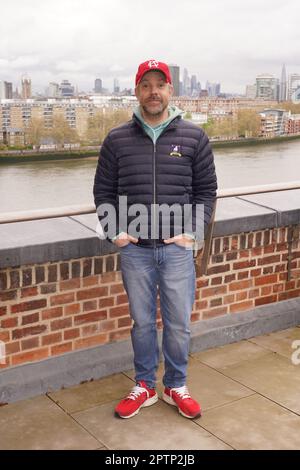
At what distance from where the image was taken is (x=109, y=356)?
279 cm

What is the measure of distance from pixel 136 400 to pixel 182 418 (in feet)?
0.68

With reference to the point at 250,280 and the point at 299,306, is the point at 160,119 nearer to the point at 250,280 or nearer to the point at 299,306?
the point at 250,280

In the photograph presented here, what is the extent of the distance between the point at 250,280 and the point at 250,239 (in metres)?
0.26

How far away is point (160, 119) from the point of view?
7.50ft

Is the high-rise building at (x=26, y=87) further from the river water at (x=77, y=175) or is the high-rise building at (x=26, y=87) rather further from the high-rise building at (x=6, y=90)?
the river water at (x=77, y=175)

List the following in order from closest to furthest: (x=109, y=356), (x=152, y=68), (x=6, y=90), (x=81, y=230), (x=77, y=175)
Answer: (x=152, y=68) < (x=81, y=230) < (x=109, y=356) < (x=77, y=175) < (x=6, y=90)

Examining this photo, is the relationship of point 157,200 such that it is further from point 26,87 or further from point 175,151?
point 26,87

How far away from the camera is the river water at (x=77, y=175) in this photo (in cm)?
4445

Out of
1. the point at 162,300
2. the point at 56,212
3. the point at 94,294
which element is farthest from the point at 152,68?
the point at 94,294

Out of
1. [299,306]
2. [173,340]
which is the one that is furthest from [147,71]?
[299,306]

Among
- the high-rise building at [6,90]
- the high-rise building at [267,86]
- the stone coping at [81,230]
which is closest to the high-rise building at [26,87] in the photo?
the high-rise building at [6,90]

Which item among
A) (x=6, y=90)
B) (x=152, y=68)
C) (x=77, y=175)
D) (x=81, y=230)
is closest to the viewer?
(x=152, y=68)

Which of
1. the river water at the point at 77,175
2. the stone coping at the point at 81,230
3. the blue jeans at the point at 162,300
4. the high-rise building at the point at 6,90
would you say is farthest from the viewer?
the high-rise building at the point at 6,90

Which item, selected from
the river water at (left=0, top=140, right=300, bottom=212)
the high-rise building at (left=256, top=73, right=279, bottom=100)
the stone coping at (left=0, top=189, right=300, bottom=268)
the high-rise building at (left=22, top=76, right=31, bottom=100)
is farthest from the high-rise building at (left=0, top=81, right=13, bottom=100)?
the stone coping at (left=0, top=189, right=300, bottom=268)
